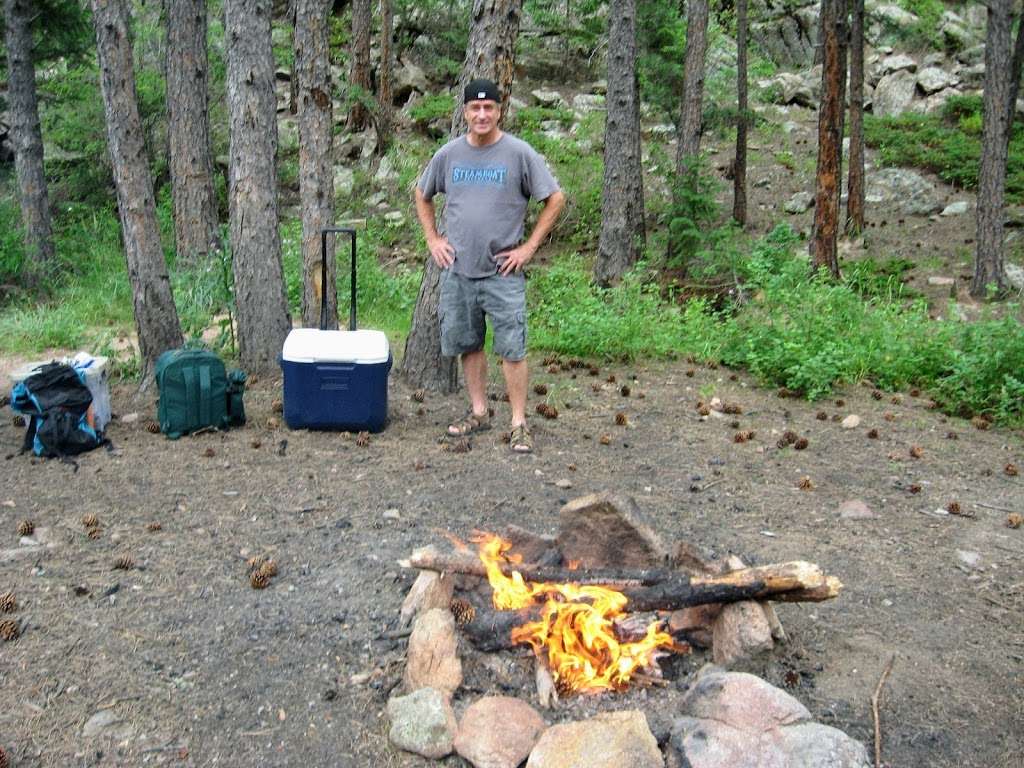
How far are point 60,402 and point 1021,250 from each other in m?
15.8

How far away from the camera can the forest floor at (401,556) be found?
3004mm

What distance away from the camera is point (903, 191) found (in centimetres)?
1911

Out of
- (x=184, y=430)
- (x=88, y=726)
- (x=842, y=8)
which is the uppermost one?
(x=842, y=8)

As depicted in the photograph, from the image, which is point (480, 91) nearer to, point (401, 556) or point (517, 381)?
point (517, 381)

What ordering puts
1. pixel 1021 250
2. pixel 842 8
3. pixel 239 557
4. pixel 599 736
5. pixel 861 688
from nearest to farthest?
pixel 599 736
pixel 861 688
pixel 239 557
pixel 842 8
pixel 1021 250

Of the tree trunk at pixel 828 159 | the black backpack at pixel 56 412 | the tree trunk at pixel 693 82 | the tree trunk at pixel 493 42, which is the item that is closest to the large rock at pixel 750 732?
the black backpack at pixel 56 412

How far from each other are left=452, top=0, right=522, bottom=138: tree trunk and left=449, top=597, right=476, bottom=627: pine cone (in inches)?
157

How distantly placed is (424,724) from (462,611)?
2.02ft

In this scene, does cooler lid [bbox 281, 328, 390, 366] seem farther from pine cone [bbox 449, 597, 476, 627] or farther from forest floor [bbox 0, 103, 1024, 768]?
pine cone [bbox 449, 597, 476, 627]

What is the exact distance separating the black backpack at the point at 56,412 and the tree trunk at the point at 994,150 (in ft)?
37.9

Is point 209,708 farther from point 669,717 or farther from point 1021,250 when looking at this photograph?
point 1021,250

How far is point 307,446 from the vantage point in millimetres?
5906

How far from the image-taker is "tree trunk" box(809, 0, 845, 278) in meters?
11.8

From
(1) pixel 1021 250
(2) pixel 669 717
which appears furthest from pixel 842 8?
(2) pixel 669 717
